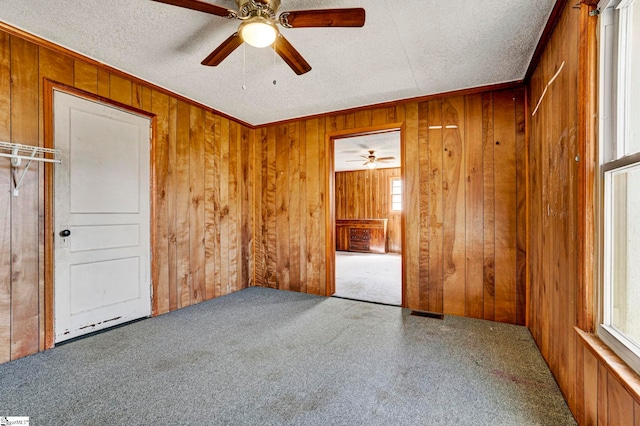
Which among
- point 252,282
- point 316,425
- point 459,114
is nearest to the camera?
point 316,425

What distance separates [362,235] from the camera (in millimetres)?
8133

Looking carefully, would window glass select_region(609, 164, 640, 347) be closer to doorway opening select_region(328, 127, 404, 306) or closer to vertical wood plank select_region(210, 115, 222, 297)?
vertical wood plank select_region(210, 115, 222, 297)

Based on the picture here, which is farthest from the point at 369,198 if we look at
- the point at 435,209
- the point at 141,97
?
the point at 141,97

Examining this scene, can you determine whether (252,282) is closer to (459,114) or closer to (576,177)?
(459,114)

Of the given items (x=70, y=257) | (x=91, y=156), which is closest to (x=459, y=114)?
(x=91, y=156)

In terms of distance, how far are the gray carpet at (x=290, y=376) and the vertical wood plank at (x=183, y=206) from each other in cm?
49

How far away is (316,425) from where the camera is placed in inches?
57.2

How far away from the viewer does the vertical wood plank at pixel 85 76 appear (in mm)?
2406

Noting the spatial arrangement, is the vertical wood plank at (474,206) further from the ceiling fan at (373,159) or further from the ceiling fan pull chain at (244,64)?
the ceiling fan at (373,159)

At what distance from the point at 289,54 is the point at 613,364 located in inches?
89.9

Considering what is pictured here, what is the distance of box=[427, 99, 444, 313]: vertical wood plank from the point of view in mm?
3111

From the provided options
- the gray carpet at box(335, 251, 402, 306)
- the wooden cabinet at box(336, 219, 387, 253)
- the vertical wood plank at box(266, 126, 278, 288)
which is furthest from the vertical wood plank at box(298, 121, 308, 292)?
the wooden cabinet at box(336, 219, 387, 253)

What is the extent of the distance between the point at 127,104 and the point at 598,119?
3.48 metres

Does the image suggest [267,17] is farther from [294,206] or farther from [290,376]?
[294,206]
